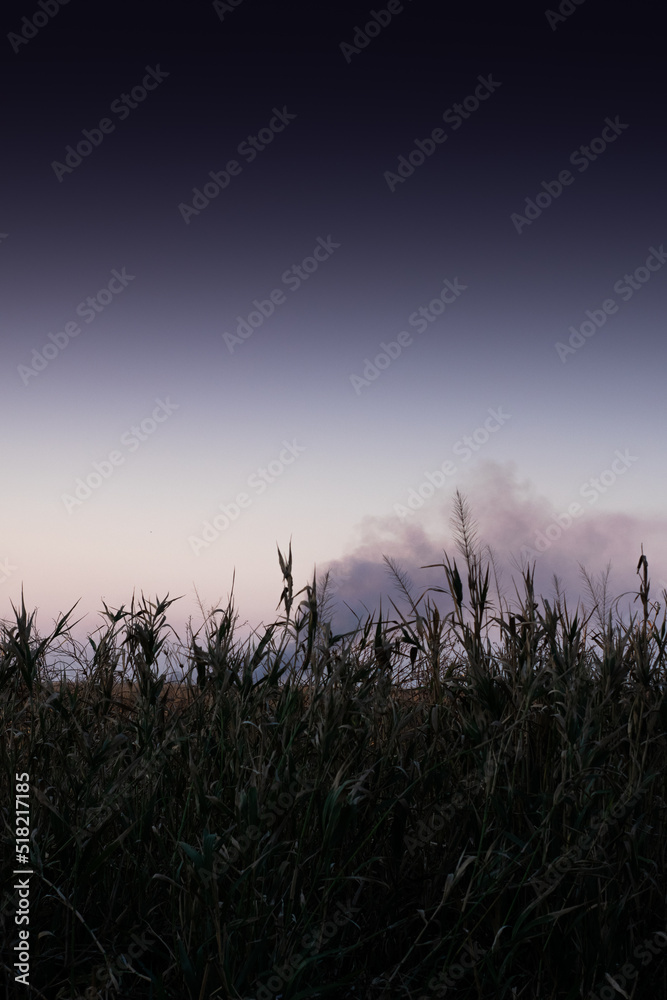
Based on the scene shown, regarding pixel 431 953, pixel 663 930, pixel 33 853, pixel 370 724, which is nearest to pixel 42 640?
pixel 33 853

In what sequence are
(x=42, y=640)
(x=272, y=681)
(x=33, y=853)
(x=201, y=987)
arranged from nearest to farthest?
1. (x=201, y=987)
2. (x=33, y=853)
3. (x=272, y=681)
4. (x=42, y=640)

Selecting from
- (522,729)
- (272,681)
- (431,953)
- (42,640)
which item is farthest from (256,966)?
(42,640)

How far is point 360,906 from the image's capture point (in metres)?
3.69

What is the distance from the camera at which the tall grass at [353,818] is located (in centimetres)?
315

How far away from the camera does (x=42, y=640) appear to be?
195 inches

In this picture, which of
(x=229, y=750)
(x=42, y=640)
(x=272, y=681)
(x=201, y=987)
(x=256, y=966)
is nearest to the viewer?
(x=201, y=987)

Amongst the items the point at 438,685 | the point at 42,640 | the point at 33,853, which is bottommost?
the point at 33,853

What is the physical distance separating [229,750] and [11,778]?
1.15 meters

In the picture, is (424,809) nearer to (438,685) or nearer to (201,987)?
(438,685)

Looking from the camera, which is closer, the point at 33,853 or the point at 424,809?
the point at 33,853

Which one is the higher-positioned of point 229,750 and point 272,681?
point 272,681

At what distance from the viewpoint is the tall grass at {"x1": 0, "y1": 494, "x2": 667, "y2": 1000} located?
10.3 ft

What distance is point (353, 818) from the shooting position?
343cm

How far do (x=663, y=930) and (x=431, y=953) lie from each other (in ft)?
4.53
